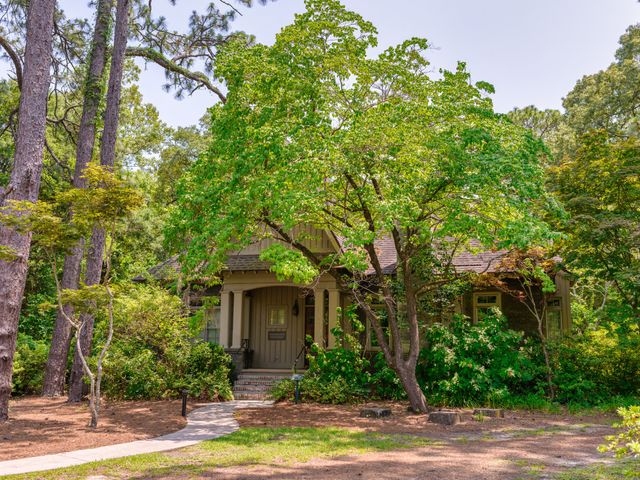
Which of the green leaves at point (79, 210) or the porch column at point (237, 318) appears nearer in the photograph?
the green leaves at point (79, 210)

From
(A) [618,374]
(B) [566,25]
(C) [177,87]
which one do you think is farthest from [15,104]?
(A) [618,374]

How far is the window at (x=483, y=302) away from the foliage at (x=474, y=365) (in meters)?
2.08

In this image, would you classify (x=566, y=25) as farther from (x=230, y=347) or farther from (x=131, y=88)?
(x=131, y=88)

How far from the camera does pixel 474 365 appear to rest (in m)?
12.5

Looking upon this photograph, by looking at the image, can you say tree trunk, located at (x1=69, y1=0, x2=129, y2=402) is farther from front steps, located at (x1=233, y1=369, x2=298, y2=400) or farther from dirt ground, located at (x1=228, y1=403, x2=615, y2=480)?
dirt ground, located at (x1=228, y1=403, x2=615, y2=480)

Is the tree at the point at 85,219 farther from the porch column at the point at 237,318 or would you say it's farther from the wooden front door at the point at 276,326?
the wooden front door at the point at 276,326

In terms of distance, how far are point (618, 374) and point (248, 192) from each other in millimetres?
9994

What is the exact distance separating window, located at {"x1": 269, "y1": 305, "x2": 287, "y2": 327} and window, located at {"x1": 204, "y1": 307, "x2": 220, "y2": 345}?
205 cm

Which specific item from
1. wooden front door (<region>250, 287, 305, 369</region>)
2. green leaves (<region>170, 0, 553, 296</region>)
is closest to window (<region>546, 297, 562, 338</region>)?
green leaves (<region>170, 0, 553, 296</region>)

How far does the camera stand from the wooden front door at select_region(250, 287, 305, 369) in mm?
16844

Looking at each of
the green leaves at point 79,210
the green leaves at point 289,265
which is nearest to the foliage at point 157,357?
the green leaves at point 79,210

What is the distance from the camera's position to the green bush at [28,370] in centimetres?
1522

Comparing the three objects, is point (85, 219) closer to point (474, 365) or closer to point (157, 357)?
point (157, 357)

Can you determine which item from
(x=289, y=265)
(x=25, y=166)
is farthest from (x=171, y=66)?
(x=289, y=265)
